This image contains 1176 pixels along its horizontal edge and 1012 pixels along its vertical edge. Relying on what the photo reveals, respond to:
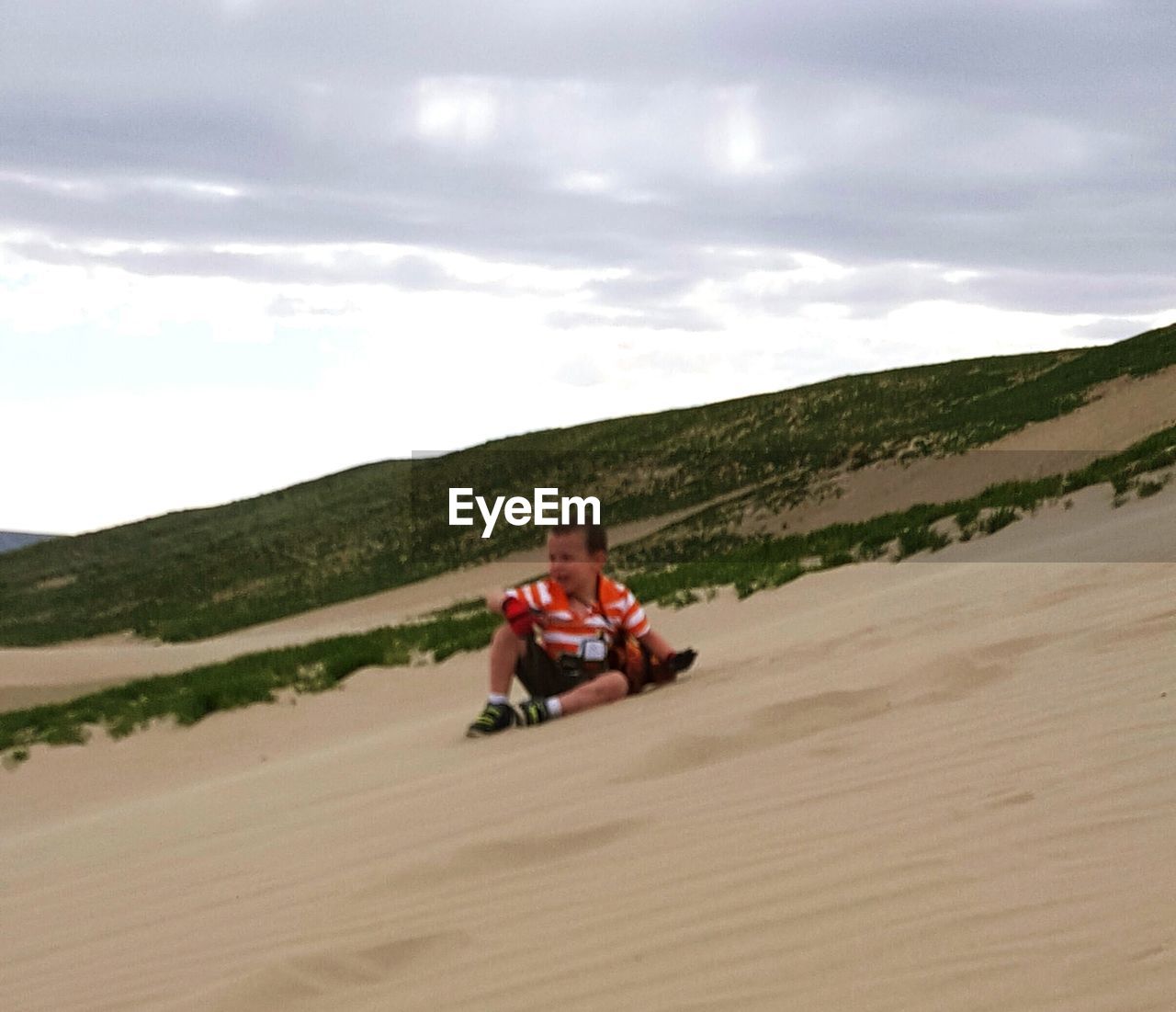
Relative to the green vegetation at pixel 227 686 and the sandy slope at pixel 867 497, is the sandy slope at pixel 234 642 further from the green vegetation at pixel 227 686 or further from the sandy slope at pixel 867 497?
the green vegetation at pixel 227 686

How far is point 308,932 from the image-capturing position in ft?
14.9

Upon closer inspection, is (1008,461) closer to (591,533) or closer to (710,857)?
(591,533)

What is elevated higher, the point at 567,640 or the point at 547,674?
the point at 567,640

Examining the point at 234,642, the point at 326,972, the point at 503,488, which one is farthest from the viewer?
the point at 503,488

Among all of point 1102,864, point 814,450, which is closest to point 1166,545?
point 1102,864

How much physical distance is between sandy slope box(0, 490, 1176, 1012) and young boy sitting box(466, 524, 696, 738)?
27 centimetres

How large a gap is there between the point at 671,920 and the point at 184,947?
5.28 ft

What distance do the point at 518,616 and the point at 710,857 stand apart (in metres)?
3.54

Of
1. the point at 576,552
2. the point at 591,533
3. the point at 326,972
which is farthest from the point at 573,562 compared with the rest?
the point at 326,972

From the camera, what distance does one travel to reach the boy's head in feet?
26.3

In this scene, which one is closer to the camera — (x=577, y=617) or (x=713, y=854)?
(x=713, y=854)

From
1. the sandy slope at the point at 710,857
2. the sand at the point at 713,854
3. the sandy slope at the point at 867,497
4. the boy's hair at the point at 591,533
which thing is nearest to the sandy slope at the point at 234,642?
the sandy slope at the point at 867,497

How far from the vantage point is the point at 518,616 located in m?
8.01

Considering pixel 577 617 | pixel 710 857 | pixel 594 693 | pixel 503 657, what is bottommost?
pixel 710 857
